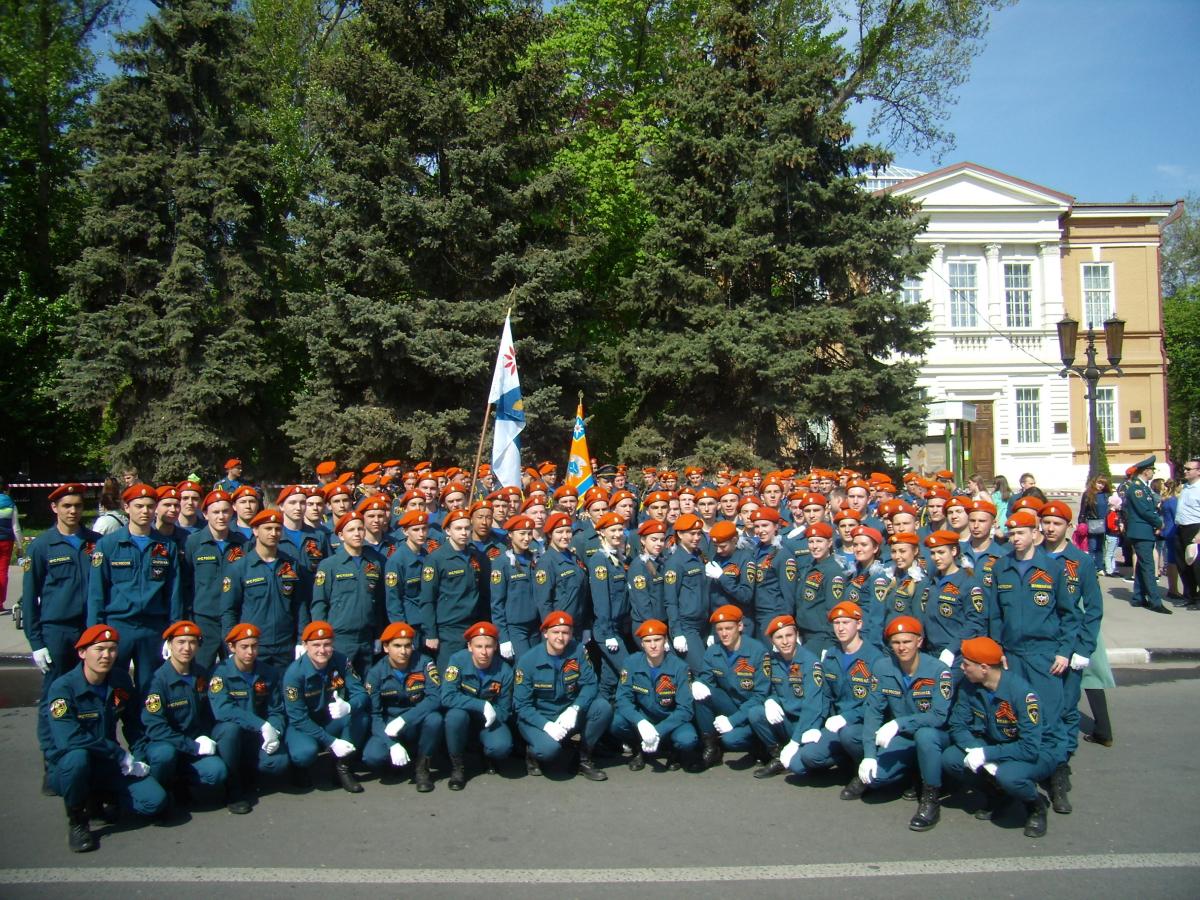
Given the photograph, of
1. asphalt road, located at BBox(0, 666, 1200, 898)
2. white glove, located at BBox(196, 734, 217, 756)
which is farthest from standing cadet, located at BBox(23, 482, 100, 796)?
white glove, located at BBox(196, 734, 217, 756)

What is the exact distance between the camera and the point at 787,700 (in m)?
6.67

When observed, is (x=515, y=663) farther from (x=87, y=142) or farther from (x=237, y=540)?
(x=87, y=142)

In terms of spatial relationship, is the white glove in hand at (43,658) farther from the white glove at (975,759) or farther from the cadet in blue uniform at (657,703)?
the white glove at (975,759)

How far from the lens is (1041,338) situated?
105 ft

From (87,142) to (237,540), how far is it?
1700cm

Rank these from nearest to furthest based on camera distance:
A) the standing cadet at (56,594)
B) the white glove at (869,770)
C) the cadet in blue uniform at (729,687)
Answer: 1. the white glove at (869,770)
2. the standing cadet at (56,594)
3. the cadet in blue uniform at (729,687)

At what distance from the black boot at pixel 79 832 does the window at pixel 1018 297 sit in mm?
A: 32437

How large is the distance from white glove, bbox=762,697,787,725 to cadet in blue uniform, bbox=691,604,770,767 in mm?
181

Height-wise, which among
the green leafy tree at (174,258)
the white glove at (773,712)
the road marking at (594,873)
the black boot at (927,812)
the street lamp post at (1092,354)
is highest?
the green leafy tree at (174,258)

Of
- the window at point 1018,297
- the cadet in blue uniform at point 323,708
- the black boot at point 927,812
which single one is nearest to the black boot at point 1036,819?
the black boot at point 927,812

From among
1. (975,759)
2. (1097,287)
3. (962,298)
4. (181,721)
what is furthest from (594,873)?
(1097,287)

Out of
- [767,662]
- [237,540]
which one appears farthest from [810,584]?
[237,540]

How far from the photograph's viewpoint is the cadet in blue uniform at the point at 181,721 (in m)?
5.89

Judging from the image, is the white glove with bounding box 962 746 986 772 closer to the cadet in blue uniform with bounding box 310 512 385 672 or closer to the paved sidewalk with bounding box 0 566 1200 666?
the cadet in blue uniform with bounding box 310 512 385 672
